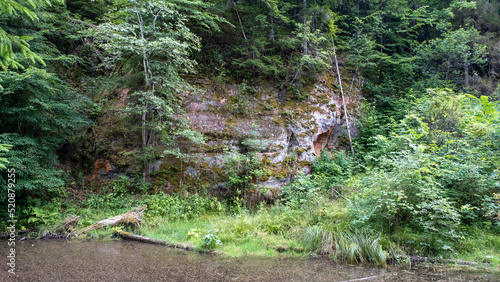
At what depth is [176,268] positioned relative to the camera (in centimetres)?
414

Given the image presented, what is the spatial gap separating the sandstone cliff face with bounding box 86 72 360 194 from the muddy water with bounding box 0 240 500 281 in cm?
342

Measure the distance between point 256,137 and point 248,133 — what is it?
1.10ft

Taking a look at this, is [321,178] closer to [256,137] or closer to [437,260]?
[256,137]

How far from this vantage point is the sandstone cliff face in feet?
27.4

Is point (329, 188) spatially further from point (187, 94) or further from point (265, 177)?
point (187, 94)

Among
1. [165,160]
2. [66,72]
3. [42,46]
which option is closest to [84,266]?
[165,160]

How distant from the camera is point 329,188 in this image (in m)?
8.14

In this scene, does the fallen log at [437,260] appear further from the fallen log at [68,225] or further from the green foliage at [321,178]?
the fallen log at [68,225]

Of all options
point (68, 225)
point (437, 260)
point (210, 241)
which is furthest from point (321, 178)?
point (68, 225)

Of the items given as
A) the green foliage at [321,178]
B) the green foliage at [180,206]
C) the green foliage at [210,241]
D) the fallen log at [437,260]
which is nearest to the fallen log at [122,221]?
the green foliage at [180,206]

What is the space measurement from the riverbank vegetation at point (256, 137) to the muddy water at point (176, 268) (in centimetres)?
51

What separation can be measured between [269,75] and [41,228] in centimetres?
936

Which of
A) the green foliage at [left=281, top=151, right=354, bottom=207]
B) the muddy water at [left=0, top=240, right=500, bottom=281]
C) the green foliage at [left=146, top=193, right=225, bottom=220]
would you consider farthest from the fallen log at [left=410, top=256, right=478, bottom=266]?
the green foliage at [left=146, top=193, right=225, bottom=220]

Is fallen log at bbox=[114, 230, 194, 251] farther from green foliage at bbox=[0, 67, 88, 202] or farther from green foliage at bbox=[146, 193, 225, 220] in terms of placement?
green foliage at bbox=[0, 67, 88, 202]
